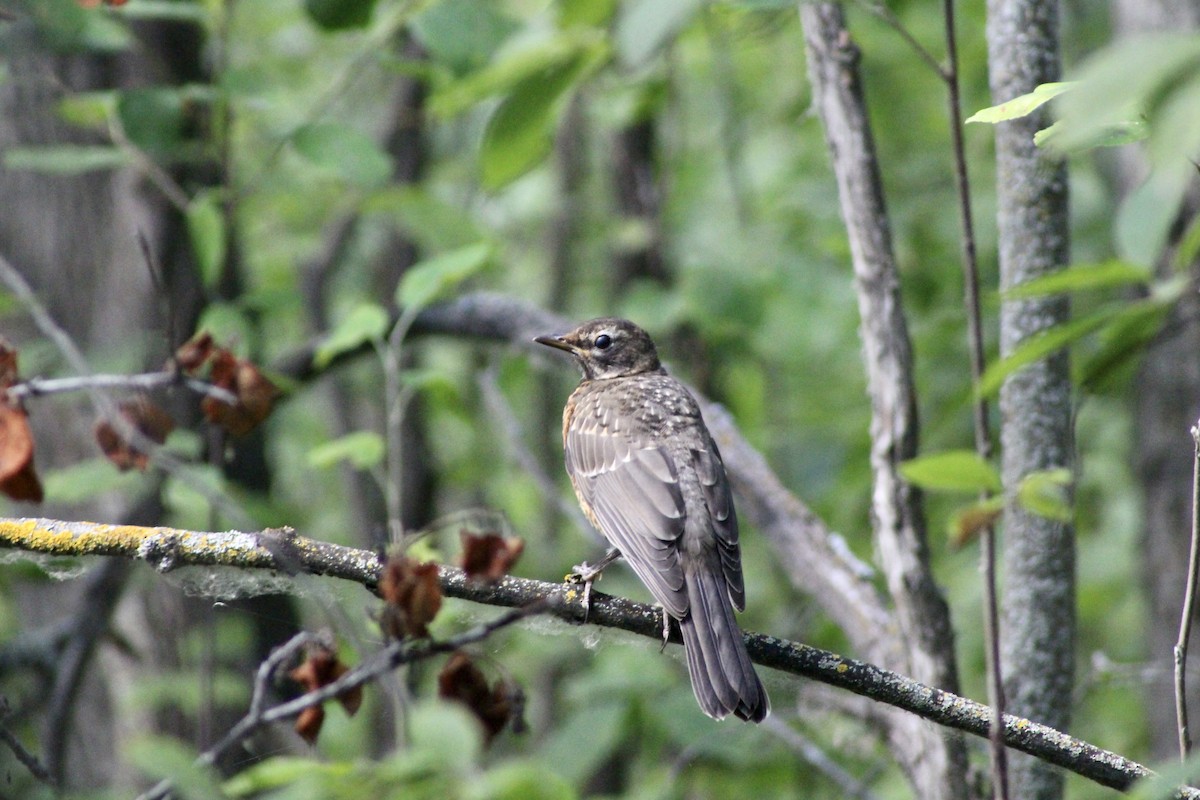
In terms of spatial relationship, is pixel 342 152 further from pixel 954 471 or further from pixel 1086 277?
pixel 1086 277

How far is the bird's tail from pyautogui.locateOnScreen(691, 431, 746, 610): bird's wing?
25cm

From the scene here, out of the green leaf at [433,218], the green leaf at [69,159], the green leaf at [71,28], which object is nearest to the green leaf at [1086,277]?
the green leaf at [71,28]

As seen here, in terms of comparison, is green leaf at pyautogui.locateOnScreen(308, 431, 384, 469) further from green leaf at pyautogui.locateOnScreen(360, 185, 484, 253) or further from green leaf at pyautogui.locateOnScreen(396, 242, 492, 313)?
green leaf at pyautogui.locateOnScreen(360, 185, 484, 253)

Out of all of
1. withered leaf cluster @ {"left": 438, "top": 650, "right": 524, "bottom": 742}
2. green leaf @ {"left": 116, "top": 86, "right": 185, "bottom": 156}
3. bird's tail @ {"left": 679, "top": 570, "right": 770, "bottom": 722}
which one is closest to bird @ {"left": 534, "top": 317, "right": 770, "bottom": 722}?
bird's tail @ {"left": 679, "top": 570, "right": 770, "bottom": 722}

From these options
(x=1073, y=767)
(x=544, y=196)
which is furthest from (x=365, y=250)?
(x=1073, y=767)

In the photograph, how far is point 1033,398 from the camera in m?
3.02

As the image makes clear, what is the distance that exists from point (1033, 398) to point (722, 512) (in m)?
0.96

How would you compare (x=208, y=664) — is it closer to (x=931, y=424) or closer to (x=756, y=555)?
(x=931, y=424)

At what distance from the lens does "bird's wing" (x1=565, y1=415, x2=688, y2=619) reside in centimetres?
320

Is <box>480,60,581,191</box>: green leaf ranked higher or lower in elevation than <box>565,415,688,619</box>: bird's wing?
higher

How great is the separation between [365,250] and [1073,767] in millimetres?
7088

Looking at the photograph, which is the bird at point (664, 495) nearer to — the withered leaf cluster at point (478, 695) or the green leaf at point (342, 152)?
the withered leaf cluster at point (478, 695)

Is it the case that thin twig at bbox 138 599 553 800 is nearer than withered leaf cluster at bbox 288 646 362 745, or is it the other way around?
thin twig at bbox 138 599 553 800

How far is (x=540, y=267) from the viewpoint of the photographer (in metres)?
9.52
